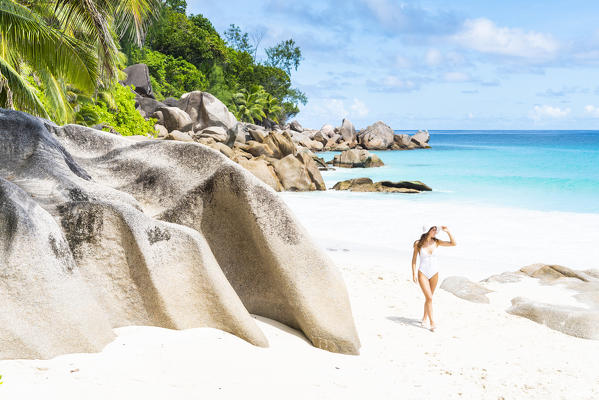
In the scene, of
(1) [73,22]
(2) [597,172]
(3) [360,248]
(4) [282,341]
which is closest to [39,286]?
(4) [282,341]

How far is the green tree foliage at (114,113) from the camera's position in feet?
64.1

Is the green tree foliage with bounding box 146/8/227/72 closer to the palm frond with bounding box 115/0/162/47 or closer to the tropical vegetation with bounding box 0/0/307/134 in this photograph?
the tropical vegetation with bounding box 0/0/307/134

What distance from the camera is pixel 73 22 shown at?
25.4ft

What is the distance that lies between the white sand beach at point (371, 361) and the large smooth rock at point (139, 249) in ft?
0.52

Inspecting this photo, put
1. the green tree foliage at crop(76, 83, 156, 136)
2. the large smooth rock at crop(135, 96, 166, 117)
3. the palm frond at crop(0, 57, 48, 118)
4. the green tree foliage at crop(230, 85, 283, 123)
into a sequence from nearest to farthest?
the palm frond at crop(0, 57, 48, 118)
the green tree foliage at crop(76, 83, 156, 136)
the large smooth rock at crop(135, 96, 166, 117)
the green tree foliage at crop(230, 85, 283, 123)

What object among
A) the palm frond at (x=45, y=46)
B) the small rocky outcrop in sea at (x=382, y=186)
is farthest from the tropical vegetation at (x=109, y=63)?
the small rocky outcrop in sea at (x=382, y=186)

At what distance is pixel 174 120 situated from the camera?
32.5 meters

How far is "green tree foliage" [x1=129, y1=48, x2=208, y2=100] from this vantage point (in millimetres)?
42500

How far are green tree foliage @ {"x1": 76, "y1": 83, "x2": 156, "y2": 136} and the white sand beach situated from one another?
13264 millimetres

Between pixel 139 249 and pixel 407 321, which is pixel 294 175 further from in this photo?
pixel 139 249

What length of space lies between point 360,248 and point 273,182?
10.6 meters

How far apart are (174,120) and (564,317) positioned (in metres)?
29.2

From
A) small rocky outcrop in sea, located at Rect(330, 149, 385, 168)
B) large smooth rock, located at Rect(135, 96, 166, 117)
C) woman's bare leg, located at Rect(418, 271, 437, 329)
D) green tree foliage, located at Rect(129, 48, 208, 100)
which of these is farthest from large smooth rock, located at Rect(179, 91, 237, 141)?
woman's bare leg, located at Rect(418, 271, 437, 329)

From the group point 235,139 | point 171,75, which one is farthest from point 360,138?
point 235,139
